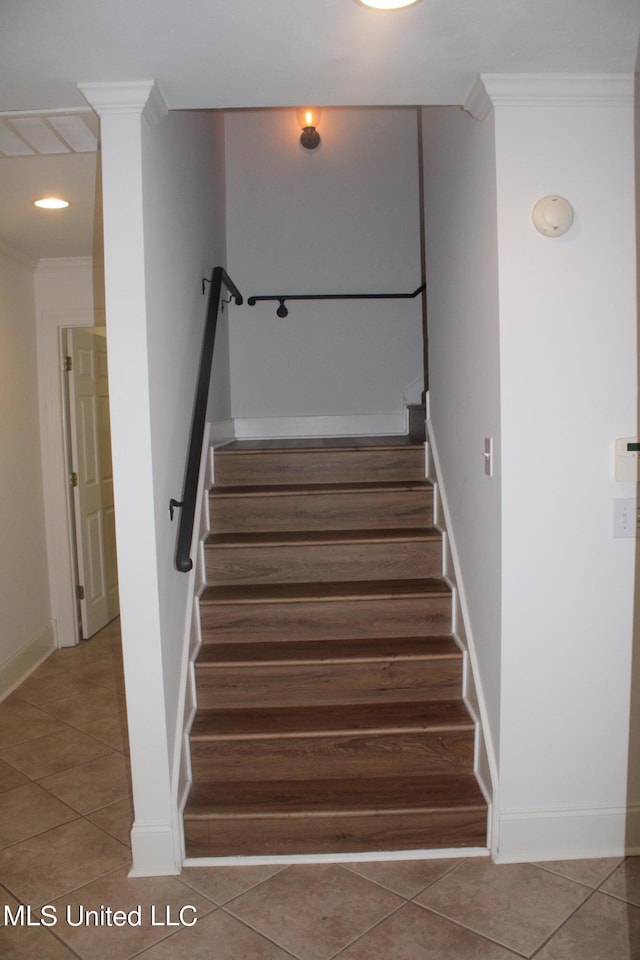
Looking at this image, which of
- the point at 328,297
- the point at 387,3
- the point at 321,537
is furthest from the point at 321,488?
the point at 387,3

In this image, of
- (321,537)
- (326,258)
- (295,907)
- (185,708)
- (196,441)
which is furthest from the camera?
(326,258)

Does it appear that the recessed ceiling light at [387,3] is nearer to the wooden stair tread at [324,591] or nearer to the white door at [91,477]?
the wooden stair tread at [324,591]

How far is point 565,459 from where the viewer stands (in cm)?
221

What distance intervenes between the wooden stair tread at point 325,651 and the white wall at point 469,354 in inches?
Result: 6.2

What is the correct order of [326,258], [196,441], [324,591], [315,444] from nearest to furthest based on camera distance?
[196,441] → [324,591] → [315,444] → [326,258]

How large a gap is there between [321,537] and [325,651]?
563 millimetres

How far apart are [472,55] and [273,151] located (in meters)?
2.78

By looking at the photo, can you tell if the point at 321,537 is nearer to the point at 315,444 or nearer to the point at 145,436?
the point at 315,444

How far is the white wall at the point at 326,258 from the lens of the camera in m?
4.52

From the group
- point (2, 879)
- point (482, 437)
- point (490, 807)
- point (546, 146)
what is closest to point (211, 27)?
point (546, 146)

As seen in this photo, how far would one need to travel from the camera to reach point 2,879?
225 centimetres

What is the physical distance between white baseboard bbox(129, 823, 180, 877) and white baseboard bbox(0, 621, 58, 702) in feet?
6.06

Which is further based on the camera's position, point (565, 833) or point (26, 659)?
point (26, 659)

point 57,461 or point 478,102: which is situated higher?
point 478,102
